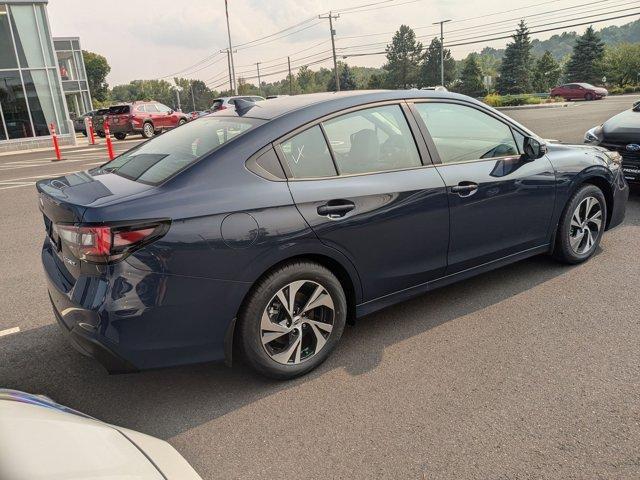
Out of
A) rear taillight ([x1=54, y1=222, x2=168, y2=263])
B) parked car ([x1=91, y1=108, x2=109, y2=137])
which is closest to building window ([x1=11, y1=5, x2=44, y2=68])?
parked car ([x1=91, y1=108, x2=109, y2=137])

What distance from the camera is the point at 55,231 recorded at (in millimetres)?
2848

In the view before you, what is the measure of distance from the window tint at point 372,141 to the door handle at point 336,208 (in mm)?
224

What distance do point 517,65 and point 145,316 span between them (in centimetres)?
7161

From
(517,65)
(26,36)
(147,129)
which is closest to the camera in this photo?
(26,36)

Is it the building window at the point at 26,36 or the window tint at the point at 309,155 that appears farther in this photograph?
the building window at the point at 26,36

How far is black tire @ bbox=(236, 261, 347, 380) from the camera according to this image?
279cm

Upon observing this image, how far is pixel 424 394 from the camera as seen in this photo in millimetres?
2846

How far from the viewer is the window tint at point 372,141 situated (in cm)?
318

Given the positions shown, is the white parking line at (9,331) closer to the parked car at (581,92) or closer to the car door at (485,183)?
the car door at (485,183)

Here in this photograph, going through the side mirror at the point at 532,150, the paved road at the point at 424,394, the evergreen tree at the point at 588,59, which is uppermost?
the evergreen tree at the point at 588,59

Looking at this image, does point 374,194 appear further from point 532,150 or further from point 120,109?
point 120,109

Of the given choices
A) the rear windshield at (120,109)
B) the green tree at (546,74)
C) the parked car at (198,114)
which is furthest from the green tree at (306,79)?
the rear windshield at (120,109)

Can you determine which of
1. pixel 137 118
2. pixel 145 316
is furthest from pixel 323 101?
pixel 137 118

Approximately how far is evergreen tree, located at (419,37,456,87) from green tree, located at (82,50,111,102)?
59.9 m
